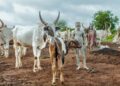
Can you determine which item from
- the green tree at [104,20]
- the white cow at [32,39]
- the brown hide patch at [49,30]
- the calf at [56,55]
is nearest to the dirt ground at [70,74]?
the calf at [56,55]

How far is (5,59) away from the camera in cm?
2577

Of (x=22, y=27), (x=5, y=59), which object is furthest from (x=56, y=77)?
(x=5, y=59)

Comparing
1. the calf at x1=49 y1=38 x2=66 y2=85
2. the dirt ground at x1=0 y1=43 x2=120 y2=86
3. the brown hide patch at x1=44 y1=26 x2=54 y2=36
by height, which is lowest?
the dirt ground at x1=0 y1=43 x2=120 y2=86

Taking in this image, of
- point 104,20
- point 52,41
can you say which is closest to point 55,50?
point 52,41

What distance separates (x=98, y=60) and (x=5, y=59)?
202 inches

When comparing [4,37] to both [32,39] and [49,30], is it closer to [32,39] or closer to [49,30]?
[32,39]

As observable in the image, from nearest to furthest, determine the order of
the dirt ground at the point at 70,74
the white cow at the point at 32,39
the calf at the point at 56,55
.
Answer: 1. the calf at the point at 56,55
2. the dirt ground at the point at 70,74
3. the white cow at the point at 32,39

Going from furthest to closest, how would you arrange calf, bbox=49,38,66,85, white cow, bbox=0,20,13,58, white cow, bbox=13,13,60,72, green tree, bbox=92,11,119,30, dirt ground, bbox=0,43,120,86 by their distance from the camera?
green tree, bbox=92,11,119,30
white cow, bbox=0,20,13,58
white cow, bbox=13,13,60,72
dirt ground, bbox=0,43,120,86
calf, bbox=49,38,66,85

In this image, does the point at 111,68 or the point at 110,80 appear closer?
the point at 110,80

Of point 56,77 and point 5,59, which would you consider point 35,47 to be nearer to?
point 56,77

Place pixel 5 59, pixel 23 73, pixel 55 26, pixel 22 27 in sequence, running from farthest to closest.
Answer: pixel 5 59 < pixel 22 27 < pixel 23 73 < pixel 55 26

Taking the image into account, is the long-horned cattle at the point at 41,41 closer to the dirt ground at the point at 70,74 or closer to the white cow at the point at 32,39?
the white cow at the point at 32,39

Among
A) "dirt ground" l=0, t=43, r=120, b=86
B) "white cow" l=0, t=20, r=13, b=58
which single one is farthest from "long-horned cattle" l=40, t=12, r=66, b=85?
"white cow" l=0, t=20, r=13, b=58

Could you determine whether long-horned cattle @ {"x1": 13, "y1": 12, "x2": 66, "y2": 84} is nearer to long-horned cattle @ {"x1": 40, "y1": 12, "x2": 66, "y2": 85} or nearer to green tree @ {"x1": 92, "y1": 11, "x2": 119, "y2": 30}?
long-horned cattle @ {"x1": 40, "y1": 12, "x2": 66, "y2": 85}
